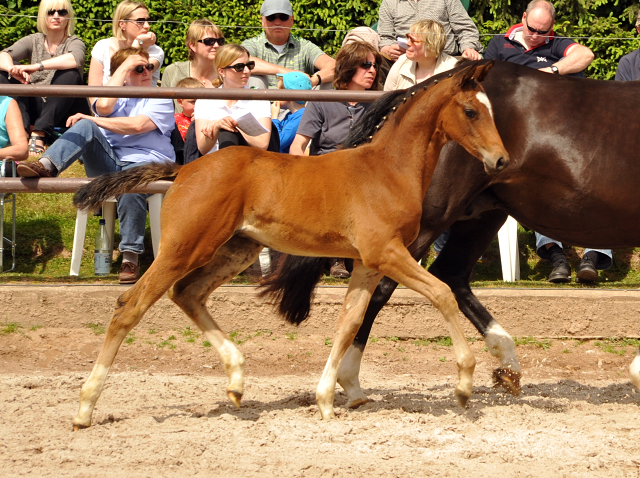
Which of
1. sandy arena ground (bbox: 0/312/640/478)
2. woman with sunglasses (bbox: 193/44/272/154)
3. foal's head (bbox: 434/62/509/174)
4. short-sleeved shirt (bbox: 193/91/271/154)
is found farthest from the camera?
Result: short-sleeved shirt (bbox: 193/91/271/154)

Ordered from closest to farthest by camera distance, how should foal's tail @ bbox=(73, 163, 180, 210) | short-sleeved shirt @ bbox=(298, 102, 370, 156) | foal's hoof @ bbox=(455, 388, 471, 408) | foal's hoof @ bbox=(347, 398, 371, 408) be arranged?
foal's hoof @ bbox=(455, 388, 471, 408)
foal's tail @ bbox=(73, 163, 180, 210)
foal's hoof @ bbox=(347, 398, 371, 408)
short-sleeved shirt @ bbox=(298, 102, 370, 156)

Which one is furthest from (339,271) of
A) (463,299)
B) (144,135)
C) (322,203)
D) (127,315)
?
(127,315)

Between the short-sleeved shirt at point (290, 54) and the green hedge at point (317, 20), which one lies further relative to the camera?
the green hedge at point (317, 20)

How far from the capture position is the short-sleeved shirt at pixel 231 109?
614cm

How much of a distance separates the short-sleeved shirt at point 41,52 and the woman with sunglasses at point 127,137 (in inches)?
34.0

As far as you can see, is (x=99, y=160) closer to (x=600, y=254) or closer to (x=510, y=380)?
(x=510, y=380)

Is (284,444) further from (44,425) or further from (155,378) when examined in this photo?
(155,378)

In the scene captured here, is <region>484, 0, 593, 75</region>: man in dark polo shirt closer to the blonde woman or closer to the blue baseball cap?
the blonde woman

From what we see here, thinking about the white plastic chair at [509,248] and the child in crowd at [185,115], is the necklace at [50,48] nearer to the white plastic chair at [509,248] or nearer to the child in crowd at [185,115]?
the child in crowd at [185,115]

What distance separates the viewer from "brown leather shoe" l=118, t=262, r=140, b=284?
240 inches

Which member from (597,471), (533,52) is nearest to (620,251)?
(533,52)

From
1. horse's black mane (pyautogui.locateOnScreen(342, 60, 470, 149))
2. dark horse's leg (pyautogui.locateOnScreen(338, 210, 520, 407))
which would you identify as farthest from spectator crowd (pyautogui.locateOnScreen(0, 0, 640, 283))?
dark horse's leg (pyautogui.locateOnScreen(338, 210, 520, 407))

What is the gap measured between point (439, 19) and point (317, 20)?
2.78m

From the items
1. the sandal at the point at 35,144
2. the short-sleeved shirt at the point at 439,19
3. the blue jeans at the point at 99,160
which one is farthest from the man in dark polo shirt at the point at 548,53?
the sandal at the point at 35,144
